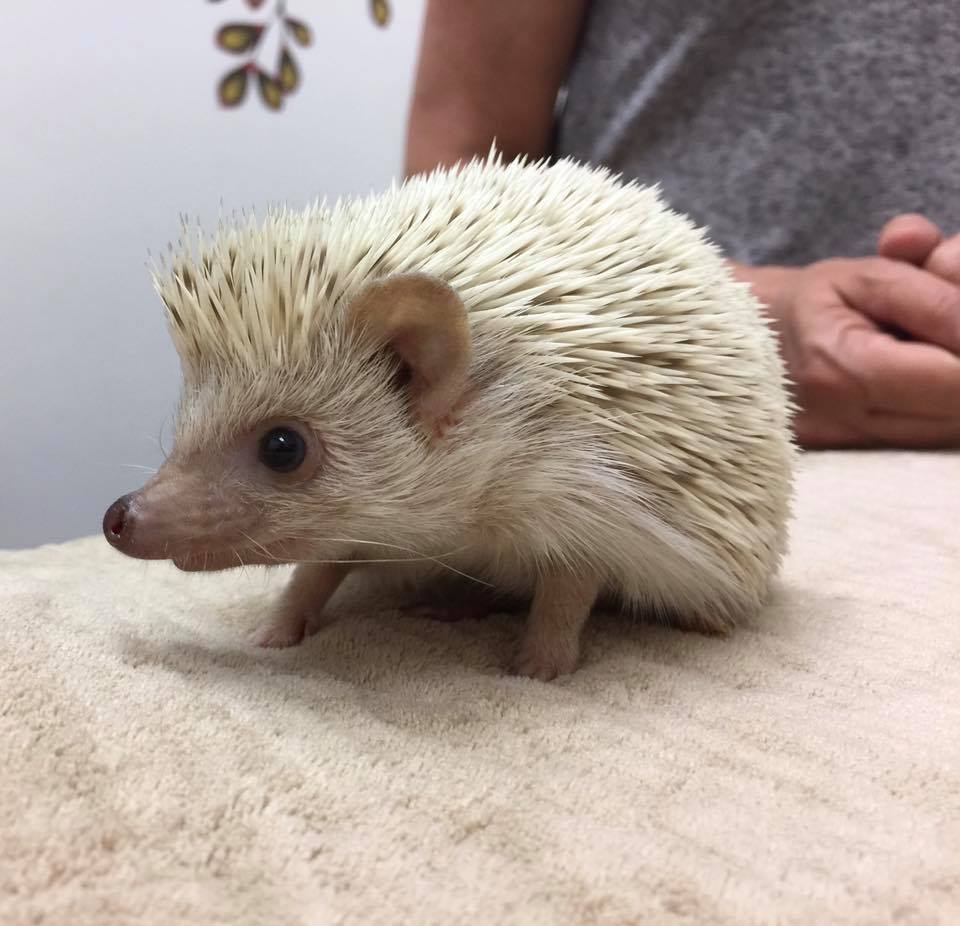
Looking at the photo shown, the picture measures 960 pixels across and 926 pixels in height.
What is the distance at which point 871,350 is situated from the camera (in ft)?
5.83

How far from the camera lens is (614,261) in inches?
38.2

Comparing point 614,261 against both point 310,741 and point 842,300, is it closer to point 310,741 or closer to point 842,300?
point 310,741

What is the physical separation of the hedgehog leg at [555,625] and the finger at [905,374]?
1.06m

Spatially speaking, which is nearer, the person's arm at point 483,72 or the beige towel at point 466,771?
the beige towel at point 466,771

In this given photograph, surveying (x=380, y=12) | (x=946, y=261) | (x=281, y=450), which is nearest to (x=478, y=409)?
(x=281, y=450)

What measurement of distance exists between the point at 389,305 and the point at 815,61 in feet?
5.80

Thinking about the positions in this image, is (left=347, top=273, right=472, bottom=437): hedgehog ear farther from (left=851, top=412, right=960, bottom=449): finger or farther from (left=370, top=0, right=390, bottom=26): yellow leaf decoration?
(left=370, top=0, right=390, bottom=26): yellow leaf decoration

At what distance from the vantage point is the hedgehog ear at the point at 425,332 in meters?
0.82

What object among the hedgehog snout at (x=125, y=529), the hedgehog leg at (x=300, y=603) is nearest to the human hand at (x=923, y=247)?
the hedgehog leg at (x=300, y=603)

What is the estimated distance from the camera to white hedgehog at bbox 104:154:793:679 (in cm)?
86

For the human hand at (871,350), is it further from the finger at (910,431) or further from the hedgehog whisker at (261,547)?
the hedgehog whisker at (261,547)

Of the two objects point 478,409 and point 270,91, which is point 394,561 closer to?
point 478,409

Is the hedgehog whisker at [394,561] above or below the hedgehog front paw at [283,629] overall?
above

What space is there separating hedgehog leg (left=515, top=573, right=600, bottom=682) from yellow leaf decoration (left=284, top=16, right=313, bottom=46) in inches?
75.8
